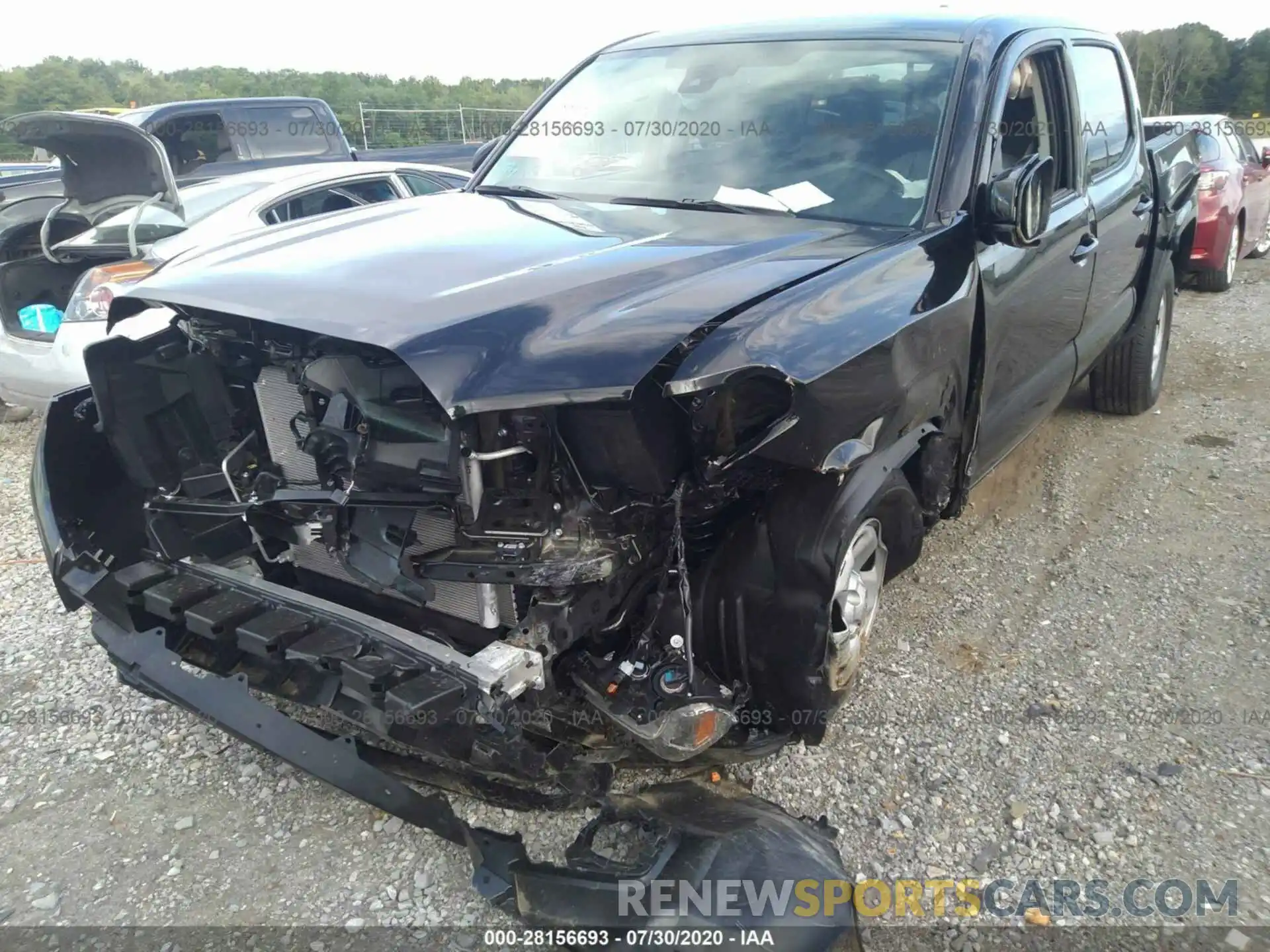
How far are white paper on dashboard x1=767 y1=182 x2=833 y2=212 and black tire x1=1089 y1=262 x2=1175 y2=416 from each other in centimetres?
295

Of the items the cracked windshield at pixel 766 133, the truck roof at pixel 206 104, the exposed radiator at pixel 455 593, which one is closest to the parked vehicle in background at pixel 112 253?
the cracked windshield at pixel 766 133

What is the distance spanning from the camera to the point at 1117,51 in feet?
14.6

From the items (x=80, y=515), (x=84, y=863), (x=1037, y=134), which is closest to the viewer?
(x=84, y=863)

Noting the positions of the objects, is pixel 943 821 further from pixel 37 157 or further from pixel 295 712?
pixel 37 157

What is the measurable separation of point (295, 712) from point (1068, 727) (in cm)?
249

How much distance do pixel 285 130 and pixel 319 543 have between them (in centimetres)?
711

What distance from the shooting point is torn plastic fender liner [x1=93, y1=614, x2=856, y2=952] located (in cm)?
199

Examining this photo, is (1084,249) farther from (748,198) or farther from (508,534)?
(508,534)

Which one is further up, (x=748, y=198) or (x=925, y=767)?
(x=748, y=198)

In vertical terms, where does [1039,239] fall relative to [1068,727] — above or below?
above

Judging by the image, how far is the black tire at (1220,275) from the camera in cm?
868

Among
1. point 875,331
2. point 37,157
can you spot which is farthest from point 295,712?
point 37,157

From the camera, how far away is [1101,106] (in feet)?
13.4

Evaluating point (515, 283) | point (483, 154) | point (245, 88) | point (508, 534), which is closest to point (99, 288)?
point (483, 154)
